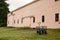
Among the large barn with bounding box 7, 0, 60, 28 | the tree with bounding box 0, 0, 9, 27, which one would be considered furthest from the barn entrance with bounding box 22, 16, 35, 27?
the tree with bounding box 0, 0, 9, 27

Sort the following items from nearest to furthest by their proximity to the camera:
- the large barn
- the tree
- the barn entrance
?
the large barn, the barn entrance, the tree

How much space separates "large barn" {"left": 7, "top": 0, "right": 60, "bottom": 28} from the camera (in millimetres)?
27594

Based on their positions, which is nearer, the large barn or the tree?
the large barn

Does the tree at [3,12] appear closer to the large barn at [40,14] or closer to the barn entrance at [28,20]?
the large barn at [40,14]

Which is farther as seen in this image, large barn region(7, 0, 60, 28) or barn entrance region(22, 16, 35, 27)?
barn entrance region(22, 16, 35, 27)

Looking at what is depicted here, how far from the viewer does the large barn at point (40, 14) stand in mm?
27594

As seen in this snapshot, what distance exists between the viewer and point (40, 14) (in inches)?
1225

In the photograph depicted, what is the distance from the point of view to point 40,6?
31.0 meters

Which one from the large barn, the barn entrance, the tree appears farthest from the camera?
the tree

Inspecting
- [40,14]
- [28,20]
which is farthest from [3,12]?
[40,14]

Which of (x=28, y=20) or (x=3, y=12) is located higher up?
(x=3, y=12)

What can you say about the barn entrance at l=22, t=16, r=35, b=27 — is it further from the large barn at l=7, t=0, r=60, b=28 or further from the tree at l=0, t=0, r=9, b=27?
the tree at l=0, t=0, r=9, b=27

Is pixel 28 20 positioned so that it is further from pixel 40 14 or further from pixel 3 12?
pixel 3 12

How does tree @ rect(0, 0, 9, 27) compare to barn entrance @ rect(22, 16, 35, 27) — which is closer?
barn entrance @ rect(22, 16, 35, 27)
